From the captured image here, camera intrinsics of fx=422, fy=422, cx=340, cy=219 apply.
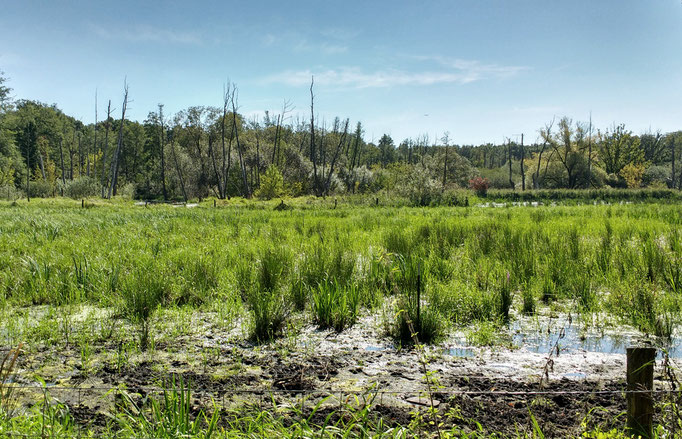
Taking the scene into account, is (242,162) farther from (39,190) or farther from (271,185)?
(39,190)

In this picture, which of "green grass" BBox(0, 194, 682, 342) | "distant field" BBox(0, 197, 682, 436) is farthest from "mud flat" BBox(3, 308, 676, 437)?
"green grass" BBox(0, 194, 682, 342)

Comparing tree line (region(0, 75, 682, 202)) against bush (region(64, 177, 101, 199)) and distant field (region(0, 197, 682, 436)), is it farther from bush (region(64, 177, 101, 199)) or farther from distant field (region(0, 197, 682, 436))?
distant field (region(0, 197, 682, 436))

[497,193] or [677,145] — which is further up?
[677,145]

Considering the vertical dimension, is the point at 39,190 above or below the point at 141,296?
above

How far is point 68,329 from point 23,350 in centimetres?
57

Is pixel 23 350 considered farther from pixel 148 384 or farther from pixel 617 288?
pixel 617 288

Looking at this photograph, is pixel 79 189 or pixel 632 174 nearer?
pixel 79 189

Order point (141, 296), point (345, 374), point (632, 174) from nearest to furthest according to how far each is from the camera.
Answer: point (345, 374)
point (141, 296)
point (632, 174)

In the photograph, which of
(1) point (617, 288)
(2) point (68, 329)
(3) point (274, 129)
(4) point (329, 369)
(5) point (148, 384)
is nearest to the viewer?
(5) point (148, 384)

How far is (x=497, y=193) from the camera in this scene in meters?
39.9

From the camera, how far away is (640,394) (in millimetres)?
2061

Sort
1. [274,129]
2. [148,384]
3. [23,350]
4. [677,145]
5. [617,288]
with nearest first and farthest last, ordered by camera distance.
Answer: [148,384]
[23,350]
[617,288]
[274,129]
[677,145]

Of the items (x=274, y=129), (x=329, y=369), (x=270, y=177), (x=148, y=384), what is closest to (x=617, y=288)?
(x=329, y=369)

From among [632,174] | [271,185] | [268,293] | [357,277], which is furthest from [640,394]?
[632,174]
